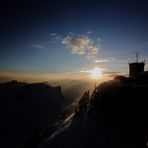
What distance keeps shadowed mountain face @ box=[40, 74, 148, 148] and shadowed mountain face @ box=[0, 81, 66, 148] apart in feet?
123

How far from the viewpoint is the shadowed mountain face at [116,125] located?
17.1 metres

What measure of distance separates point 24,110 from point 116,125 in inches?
3292

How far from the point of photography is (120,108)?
1955cm

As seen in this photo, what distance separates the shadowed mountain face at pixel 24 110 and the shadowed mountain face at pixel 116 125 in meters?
37.6

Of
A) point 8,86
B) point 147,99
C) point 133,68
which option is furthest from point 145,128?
point 8,86

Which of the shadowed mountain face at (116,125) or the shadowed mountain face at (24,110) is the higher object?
the shadowed mountain face at (116,125)

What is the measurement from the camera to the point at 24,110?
93750 millimetres

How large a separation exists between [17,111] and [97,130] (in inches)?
3258

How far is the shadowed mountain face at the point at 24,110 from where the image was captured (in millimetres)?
64812

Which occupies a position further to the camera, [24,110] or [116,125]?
[24,110]

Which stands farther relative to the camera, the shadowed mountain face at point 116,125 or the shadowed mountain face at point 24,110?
the shadowed mountain face at point 24,110

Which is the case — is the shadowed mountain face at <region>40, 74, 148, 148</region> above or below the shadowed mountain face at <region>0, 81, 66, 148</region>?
above

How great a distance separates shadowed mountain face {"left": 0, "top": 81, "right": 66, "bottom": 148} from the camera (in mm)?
64812

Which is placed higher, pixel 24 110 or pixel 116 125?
pixel 116 125
